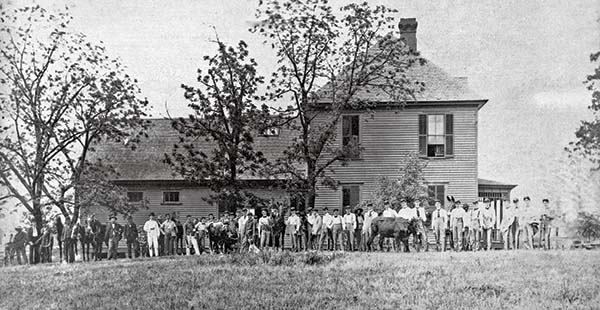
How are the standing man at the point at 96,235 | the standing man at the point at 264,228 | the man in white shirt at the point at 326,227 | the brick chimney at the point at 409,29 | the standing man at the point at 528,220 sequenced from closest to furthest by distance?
the standing man at the point at 528,220 < the standing man at the point at 264,228 < the man in white shirt at the point at 326,227 < the standing man at the point at 96,235 < the brick chimney at the point at 409,29

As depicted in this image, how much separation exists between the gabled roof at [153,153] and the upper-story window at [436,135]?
7125 mm

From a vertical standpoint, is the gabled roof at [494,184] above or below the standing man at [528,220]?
above

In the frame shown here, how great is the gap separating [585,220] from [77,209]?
62.6 feet

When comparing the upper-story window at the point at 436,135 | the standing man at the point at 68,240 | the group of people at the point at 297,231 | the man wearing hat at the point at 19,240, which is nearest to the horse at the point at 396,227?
the group of people at the point at 297,231

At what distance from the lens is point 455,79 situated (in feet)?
97.2

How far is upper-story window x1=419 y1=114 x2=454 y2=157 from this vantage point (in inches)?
1132

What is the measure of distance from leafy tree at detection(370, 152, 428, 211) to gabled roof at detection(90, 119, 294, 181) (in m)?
7.80

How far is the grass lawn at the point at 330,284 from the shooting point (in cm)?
1207

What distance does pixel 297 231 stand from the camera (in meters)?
22.9

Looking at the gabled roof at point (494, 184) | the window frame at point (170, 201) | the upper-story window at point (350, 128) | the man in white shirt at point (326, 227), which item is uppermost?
the upper-story window at point (350, 128)

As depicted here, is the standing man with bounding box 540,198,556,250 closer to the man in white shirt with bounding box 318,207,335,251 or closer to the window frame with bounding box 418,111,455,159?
the man in white shirt with bounding box 318,207,335,251

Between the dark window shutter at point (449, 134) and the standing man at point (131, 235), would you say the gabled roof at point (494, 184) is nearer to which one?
the dark window shutter at point (449, 134)

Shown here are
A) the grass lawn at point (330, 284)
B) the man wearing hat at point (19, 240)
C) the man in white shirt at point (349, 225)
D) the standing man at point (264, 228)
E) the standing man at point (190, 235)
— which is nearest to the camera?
the grass lawn at point (330, 284)

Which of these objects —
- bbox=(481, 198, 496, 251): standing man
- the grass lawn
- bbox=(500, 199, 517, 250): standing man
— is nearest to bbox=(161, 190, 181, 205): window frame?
the grass lawn
